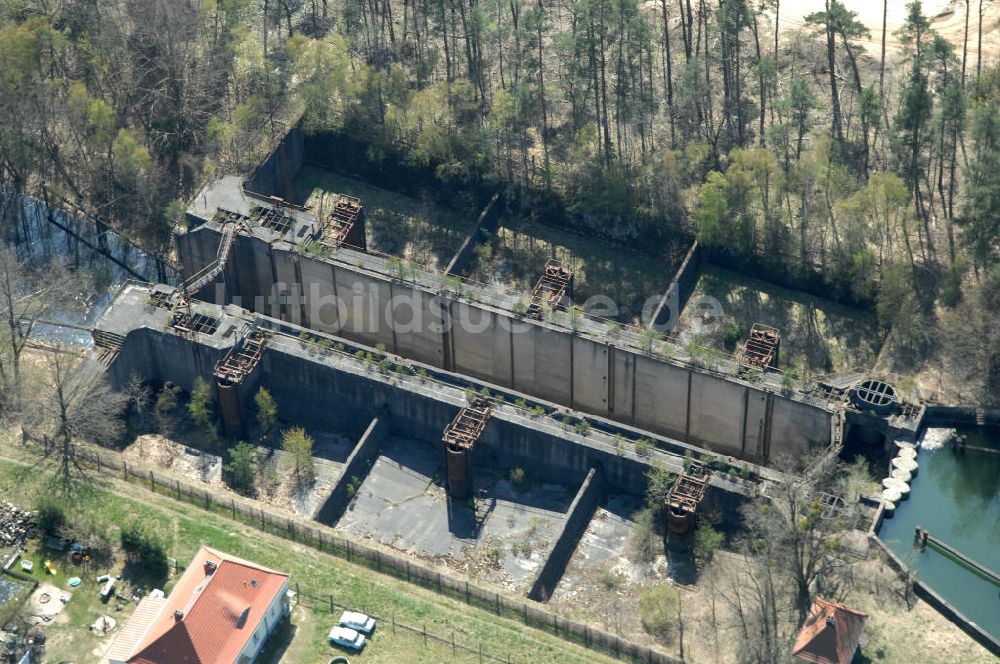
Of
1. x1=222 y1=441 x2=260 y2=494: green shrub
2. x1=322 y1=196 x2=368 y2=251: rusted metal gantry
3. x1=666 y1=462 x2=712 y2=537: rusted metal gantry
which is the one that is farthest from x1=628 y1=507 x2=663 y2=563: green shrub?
x1=322 y1=196 x2=368 y2=251: rusted metal gantry

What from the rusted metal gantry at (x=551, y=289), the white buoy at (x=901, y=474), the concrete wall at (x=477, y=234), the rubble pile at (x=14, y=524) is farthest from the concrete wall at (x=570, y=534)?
the rubble pile at (x=14, y=524)

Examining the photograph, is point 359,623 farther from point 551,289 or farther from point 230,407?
point 551,289

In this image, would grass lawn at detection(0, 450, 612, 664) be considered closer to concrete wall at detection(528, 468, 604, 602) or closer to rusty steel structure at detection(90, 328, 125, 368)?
concrete wall at detection(528, 468, 604, 602)

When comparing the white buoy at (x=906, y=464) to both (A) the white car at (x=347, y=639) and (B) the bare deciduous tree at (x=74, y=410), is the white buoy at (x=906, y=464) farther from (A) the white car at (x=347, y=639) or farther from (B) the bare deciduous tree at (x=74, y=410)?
(B) the bare deciduous tree at (x=74, y=410)

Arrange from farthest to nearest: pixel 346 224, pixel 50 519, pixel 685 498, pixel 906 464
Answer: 1. pixel 346 224
2. pixel 906 464
3. pixel 685 498
4. pixel 50 519

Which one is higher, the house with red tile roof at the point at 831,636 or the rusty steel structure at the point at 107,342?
the rusty steel structure at the point at 107,342

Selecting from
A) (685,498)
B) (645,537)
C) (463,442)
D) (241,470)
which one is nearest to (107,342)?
(241,470)

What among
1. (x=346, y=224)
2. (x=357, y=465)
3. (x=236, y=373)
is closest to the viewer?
(x=357, y=465)
